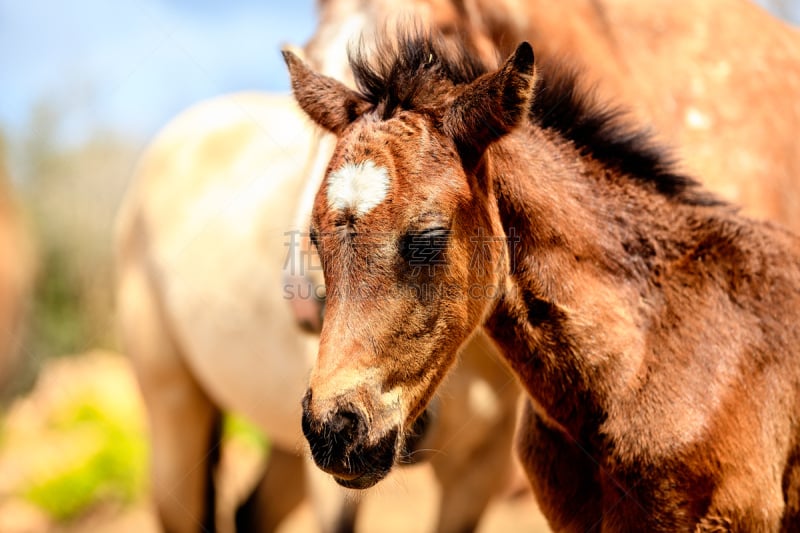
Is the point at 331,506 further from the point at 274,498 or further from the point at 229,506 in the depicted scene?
the point at 229,506

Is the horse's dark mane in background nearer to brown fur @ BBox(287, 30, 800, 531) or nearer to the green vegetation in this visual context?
brown fur @ BBox(287, 30, 800, 531)

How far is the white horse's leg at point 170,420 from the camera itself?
16.0 feet

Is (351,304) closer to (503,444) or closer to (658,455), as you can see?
(658,455)

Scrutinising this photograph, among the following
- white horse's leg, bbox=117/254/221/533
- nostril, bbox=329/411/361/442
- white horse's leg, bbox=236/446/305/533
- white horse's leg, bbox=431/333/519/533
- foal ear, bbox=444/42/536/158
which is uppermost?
foal ear, bbox=444/42/536/158

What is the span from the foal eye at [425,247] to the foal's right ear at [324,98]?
0.45 metres

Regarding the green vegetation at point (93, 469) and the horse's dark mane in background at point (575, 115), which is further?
the green vegetation at point (93, 469)

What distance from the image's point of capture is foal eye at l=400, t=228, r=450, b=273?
2166 millimetres

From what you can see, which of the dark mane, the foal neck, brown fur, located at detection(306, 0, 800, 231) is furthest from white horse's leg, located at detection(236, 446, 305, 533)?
the dark mane

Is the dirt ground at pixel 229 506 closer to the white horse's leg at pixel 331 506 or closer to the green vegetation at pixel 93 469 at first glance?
the green vegetation at pixel 93 469

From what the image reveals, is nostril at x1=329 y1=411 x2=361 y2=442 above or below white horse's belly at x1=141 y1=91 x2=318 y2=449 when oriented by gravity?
above

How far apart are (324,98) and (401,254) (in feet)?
2.04

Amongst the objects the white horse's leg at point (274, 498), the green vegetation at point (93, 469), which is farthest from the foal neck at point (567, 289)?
the green vegetation at point (93, 469)

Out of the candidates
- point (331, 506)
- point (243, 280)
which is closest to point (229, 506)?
point (331, 506)

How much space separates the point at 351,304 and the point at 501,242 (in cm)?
46
